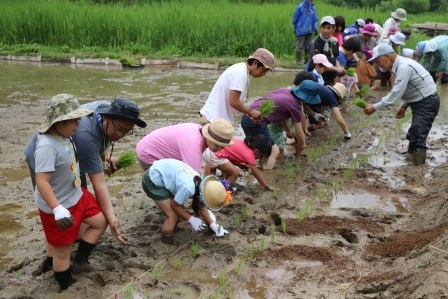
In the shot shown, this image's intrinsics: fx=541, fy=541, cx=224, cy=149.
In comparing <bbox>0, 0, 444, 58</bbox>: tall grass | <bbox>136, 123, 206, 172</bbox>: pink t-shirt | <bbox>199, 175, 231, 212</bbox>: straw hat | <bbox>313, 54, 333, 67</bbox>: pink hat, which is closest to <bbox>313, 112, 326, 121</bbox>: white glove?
<bbox>313, 54, 333, 67</bbox>: pink hat

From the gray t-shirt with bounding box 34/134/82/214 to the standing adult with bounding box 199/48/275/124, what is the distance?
219 cm

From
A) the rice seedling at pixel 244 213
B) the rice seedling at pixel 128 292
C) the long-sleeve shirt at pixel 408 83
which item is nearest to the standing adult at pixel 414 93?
the long-sleeve shirt at pixel 408 83

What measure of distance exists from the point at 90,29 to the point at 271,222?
12.7 m

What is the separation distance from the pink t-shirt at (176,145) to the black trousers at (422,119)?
344 cm

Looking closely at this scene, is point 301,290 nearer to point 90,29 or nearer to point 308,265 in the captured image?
point 308,265

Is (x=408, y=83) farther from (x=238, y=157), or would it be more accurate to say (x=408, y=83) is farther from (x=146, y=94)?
(x=146, y=94)

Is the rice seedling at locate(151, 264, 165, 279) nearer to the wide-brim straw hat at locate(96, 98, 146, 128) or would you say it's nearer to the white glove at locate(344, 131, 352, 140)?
the wide-brim straw hat at locate(96, 98, 146, 128)

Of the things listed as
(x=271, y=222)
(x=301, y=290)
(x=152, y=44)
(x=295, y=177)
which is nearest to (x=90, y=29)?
(x=152, y=44)

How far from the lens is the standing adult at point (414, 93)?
21.5 feet

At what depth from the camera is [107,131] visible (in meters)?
3.72

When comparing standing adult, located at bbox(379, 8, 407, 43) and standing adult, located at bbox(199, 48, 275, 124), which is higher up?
standing adult, located at bbox(199, 48, 275, 124)

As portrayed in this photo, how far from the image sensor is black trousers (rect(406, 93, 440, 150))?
6.76 m

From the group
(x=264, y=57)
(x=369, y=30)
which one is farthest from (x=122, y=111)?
(x=369, y=30)

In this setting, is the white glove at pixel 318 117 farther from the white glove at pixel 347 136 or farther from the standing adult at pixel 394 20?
the standing adult at pixel 394 20
